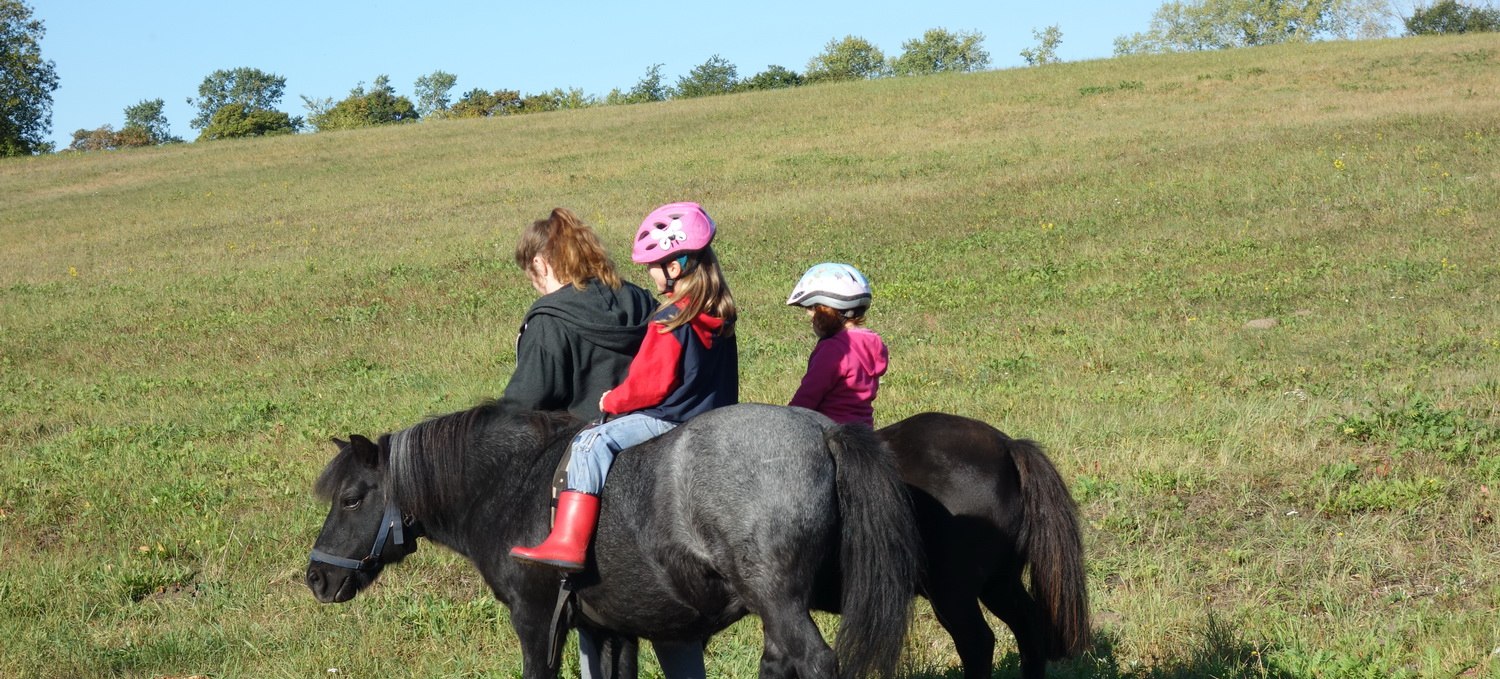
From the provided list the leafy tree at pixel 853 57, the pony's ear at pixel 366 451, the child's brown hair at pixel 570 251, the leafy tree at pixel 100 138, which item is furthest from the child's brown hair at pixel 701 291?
the leafy tree at pixel 853 57

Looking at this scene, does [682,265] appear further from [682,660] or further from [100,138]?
[100,138]

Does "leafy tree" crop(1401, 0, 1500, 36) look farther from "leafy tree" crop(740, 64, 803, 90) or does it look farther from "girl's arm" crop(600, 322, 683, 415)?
"girl's arm" crop(600, 322, 683, 415)

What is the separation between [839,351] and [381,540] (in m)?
2.07

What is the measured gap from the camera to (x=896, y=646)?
4012 mm

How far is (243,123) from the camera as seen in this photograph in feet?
245

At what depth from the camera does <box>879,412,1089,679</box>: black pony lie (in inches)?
185

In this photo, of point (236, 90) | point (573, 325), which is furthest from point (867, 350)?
point (236, 90)

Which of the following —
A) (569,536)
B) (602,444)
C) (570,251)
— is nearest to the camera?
(569,536)

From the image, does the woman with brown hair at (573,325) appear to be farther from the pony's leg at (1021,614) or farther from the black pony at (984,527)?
the pony's leg at (1021,614)

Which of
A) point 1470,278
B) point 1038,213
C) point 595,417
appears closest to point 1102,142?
point 1038,213

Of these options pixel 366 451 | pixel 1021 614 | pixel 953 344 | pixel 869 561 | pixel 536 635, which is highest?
pixel 366 451

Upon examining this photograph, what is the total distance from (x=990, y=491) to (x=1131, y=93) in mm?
36799

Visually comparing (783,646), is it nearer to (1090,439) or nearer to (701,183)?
(1090,439)

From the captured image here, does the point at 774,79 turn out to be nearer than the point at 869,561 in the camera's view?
No
